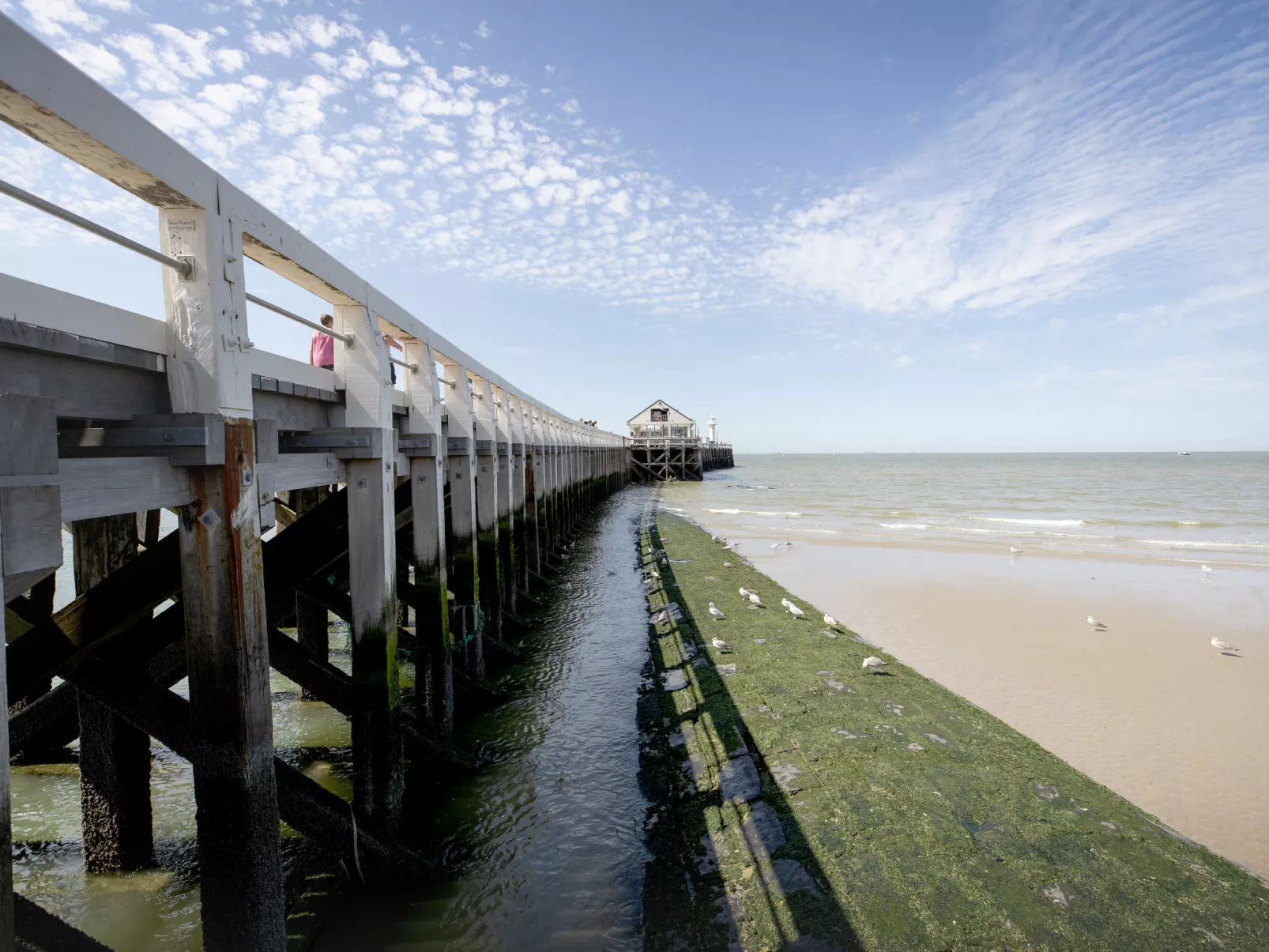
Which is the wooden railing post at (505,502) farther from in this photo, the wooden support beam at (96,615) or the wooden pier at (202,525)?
the wooden support beam at (96,615)

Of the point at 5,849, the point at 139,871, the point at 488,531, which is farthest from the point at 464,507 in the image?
the point at 5,849

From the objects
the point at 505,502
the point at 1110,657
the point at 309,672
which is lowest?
the point at 1110,657

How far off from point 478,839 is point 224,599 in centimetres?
277

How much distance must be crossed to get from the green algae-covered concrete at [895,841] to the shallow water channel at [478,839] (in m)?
0.34

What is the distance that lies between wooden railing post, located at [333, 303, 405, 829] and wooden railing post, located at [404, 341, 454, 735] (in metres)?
1.14

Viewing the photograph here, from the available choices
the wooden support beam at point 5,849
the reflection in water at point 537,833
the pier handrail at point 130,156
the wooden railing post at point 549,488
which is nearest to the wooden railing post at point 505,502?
the reflection in water at point 537,833

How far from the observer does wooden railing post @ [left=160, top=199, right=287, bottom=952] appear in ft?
8.93

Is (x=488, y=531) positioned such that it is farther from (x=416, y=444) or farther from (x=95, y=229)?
(x=95, y=229)

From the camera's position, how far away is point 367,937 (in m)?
3.61

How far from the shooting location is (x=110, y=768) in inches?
157

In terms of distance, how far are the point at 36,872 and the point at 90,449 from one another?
3452mm

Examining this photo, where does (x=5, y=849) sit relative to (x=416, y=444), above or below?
below

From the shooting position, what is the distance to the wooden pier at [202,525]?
7.11 feet

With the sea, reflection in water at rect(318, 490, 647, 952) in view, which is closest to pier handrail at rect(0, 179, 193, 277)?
reflection in water at rect(318, 490, 647, 952)
